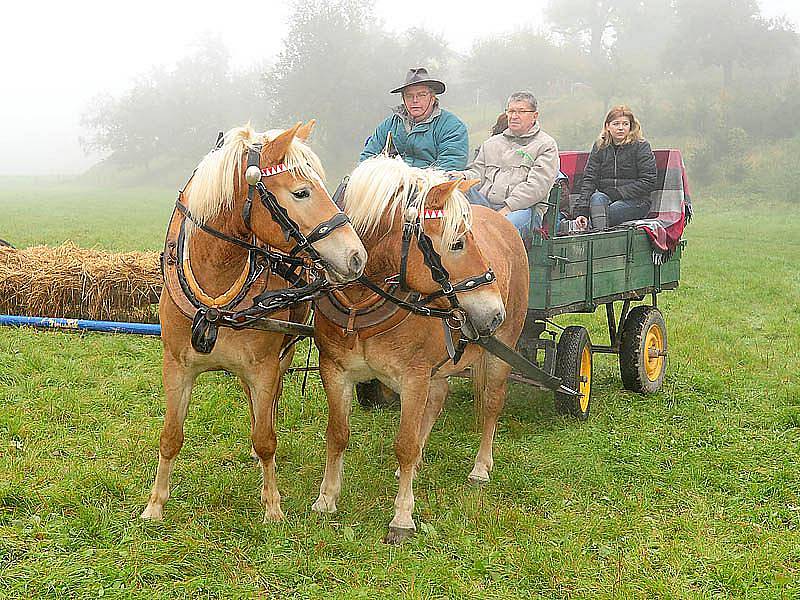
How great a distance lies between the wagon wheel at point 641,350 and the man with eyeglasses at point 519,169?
148 cm

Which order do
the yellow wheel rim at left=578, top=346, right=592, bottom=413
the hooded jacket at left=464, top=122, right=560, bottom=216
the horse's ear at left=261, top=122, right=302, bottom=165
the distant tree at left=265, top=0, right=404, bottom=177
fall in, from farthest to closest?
the distant tree at left=265, top=0, right=404, bottom=177
the yellow wheel rim at left=578, top=346, right=592, bottom=413
the hooded jacket at left=464, top=122, right=560, bottom=216
the horse's ear at left=261, top=122, right=302, bottom=165

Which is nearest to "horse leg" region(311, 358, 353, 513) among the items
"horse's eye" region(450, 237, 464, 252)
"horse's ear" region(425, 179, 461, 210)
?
"horse's eye" region(450, 237, 464, 252)

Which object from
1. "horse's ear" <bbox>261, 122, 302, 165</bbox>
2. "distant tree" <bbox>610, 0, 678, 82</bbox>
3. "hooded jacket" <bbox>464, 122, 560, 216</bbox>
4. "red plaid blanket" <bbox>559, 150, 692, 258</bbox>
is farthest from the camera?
"distant tree" <bbox>610, 0, 678, 82</bbox>

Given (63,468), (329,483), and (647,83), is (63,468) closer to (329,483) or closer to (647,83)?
(329,483)

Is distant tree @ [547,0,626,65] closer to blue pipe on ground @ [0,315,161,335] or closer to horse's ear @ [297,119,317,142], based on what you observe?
blue pipe on ground @ [0,315,161,335]

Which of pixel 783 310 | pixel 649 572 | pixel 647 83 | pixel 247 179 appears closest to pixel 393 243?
pixel 247 179

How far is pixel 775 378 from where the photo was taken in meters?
6.93

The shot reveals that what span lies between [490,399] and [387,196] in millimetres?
1818

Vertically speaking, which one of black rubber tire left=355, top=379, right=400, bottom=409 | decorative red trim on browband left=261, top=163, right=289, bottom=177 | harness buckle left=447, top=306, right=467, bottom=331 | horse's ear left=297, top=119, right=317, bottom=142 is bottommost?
black rubber tire left=355, top=379, right=400, bottom=409

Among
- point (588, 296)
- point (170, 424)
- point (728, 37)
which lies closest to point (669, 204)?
point (588, 296)

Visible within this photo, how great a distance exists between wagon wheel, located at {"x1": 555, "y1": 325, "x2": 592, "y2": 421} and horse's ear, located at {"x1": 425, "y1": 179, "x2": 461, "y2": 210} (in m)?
2.45

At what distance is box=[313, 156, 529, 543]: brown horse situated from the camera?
11.9 ft

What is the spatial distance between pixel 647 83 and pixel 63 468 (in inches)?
1696

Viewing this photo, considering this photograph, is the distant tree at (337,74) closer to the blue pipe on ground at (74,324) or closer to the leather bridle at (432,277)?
the blue pipe on ground at (74,324)
